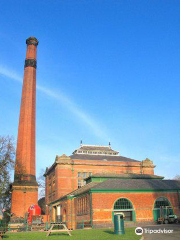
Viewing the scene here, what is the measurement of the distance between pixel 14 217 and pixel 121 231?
26917 millimetres

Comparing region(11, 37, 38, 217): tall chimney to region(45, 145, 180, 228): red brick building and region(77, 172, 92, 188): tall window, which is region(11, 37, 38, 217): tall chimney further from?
region(77, 172, 92, 188): tall window

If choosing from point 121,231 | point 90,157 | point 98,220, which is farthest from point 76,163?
point 121,231

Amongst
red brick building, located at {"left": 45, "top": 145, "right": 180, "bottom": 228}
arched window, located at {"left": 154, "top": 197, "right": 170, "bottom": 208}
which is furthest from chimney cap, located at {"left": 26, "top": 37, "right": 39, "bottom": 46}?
arched window, located at {"left": 154, "top": 197, "right": 170, "bottom": 208}

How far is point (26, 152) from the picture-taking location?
42.0 metres

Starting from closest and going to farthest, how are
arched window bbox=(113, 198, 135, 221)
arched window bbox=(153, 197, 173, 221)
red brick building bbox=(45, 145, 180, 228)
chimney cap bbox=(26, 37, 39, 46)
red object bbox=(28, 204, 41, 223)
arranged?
red brick building bbox=(45, 145, 180, 228), arched window bbox=(113, 198, 135, 221), arched window bbox=(153, 197, 173, 221), red object bbox=(28, 204, 41, 223), chimney cap bbox=(26, 37, 39, 46)

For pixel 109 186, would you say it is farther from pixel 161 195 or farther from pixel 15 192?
pixel 15 192

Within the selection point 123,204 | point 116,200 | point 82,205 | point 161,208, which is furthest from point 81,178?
point 161,208

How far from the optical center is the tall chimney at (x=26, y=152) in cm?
3966

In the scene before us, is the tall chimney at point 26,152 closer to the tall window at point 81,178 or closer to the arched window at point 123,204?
the tall window at point 81,178

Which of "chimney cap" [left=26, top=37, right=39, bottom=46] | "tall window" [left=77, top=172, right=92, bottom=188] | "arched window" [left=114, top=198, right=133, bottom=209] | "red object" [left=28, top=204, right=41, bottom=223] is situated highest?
"chimney cap" [left=26, top=37, right=39, bottom=46]

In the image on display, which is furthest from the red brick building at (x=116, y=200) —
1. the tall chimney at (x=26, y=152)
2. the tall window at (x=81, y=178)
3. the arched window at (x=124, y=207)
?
the tall window at (x=81, y=178)

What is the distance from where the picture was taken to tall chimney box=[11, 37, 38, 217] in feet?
130

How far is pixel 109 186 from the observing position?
27.7 m

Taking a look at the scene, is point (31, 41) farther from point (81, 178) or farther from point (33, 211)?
point (33, 211)
